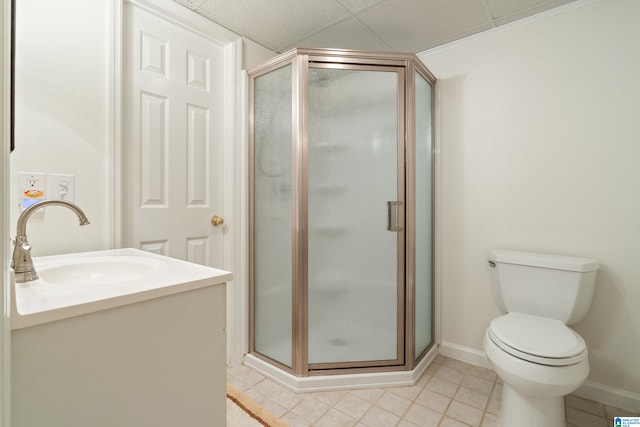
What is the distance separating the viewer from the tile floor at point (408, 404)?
4.74 ft

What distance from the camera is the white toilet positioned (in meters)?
1.17

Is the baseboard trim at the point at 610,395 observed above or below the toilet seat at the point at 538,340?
below

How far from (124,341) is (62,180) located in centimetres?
98

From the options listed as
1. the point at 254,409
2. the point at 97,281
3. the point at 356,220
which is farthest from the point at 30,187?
the point at 356,220

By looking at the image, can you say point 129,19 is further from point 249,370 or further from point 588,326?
point 588,326

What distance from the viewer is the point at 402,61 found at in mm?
1746

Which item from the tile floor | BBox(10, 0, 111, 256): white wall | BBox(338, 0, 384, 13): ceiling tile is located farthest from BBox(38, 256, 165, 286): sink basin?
BBox(338, 0, 384, 13): ceiling tile

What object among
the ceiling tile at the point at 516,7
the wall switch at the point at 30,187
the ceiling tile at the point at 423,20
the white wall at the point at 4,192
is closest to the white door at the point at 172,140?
the wall switch at the point at 30,187

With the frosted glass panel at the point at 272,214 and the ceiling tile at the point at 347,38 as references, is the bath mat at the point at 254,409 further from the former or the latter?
the ceiling tile at the point at 347,38

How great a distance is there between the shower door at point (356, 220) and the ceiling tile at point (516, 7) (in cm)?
60

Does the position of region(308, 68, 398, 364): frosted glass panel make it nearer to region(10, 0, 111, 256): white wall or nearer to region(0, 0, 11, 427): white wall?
region(10, 0, 111, 256): white wall

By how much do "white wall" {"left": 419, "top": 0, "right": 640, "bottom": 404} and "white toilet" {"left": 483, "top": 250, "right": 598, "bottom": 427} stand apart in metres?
0.18

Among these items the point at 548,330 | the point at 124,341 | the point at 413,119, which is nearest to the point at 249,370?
the point at 124,341

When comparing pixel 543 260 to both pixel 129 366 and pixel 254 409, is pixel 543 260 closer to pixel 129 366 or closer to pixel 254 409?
pixel 254 409
